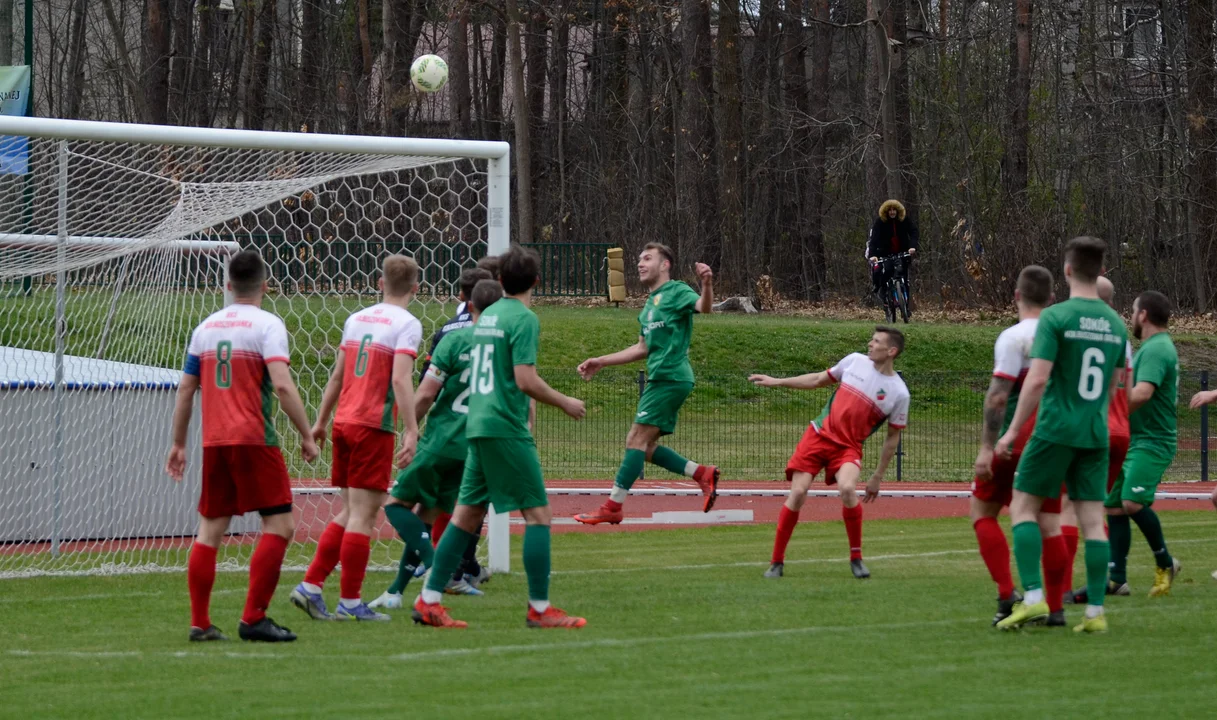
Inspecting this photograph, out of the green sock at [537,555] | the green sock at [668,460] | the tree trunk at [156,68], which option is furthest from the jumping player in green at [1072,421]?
the tree trunk at [156,68]

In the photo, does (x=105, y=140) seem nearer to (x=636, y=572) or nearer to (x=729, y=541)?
(x=636, y=572)

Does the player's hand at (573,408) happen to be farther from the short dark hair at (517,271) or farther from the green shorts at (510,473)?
the short dark hair at (517,271)

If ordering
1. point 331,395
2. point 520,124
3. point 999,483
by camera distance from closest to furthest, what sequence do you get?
point 999,483 → point 331,395 → point 520,124

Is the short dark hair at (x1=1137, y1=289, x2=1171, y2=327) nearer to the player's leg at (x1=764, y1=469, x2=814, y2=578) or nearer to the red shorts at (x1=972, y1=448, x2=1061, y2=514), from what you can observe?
the red shorts at (x1=972, y1=448, x2=1061, y2=514)

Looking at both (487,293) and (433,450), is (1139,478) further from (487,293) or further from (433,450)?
(433,450)

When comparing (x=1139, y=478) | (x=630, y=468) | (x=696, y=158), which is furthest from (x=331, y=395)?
(x=696, y=158)

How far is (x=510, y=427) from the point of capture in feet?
24.9

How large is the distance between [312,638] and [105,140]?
417 cm

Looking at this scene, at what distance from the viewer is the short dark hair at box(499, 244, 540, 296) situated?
7723 mm

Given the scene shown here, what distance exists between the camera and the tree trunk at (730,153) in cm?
3178

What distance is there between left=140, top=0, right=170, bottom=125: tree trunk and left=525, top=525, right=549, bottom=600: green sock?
32.0 meters

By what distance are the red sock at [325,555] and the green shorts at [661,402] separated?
147 inches

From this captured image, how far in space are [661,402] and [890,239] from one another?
15.2 metres

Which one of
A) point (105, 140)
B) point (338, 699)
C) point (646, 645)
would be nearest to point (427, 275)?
point (105, 140)
